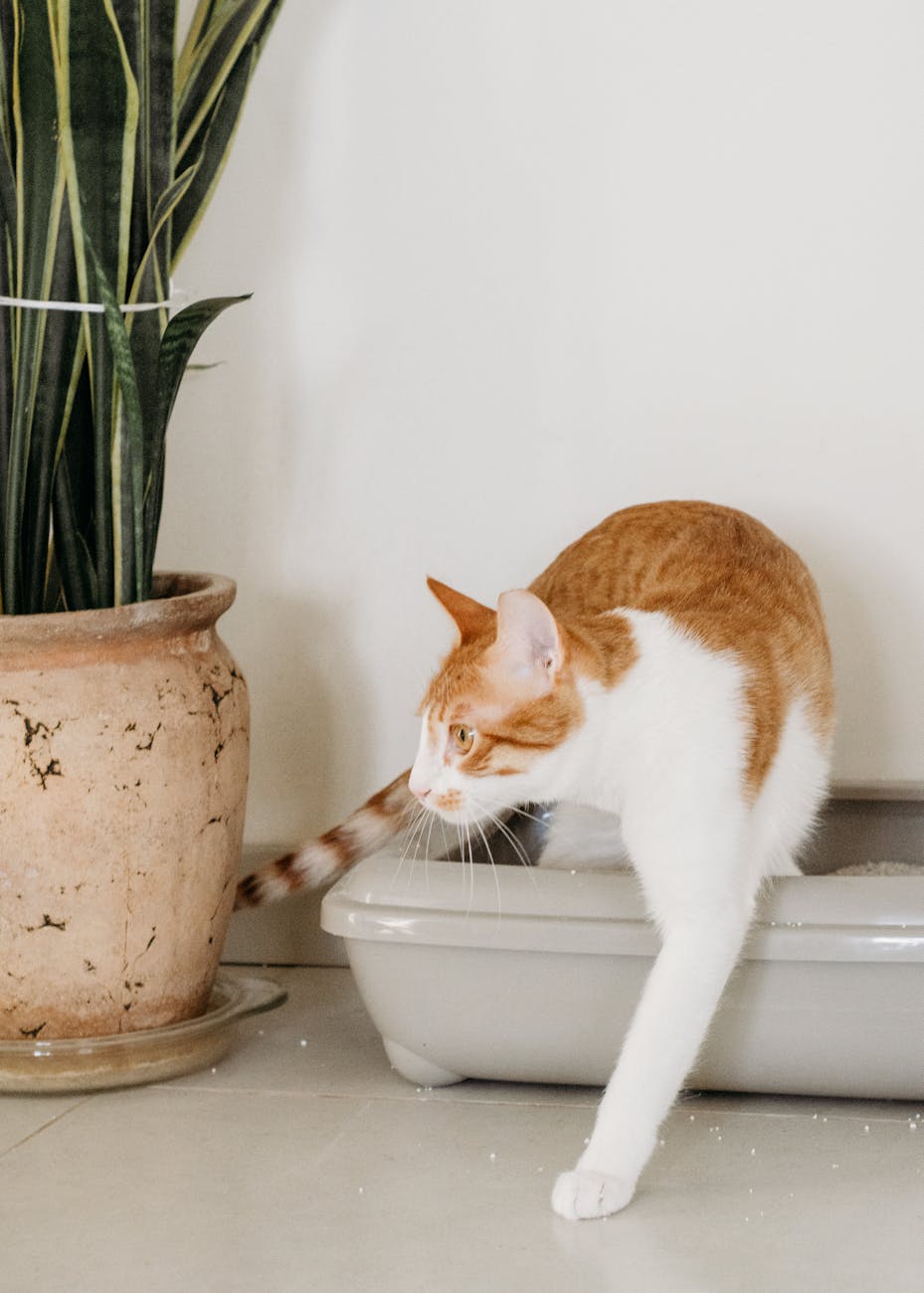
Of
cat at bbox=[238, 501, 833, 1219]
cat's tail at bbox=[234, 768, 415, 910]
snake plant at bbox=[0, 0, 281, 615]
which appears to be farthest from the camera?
cat's tail at bbox=[234, 768, 415, 910]

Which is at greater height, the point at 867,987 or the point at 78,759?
the point at 78,759

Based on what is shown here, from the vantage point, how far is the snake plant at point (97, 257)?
1.38 meters

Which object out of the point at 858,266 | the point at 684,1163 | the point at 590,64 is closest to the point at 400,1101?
the point at 684,1163

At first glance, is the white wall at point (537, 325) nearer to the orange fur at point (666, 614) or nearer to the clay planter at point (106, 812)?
the orange fur at point (666, 614)

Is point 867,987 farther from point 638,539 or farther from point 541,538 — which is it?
point 541,538

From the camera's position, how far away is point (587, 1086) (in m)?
1.42

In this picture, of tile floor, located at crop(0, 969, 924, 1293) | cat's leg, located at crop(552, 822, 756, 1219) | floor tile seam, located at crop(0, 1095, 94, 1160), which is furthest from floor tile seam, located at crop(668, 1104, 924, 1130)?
floor tile seam, located at crop(0, 1095, 94, 1160)

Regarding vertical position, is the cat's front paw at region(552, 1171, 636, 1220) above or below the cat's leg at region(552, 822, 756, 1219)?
below

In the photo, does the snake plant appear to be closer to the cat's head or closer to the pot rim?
the pot rim

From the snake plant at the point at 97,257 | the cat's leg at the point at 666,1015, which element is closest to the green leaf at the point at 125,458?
the snake plant at the point at 97,257

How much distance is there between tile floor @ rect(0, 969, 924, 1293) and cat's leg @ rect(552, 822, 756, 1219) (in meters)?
0.03

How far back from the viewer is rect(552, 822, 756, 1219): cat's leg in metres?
1.15

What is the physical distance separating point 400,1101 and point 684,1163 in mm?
283

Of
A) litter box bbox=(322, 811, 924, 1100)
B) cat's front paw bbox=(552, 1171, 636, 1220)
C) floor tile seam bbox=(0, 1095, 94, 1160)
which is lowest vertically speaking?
floor tile seam bbox=(0, 1095, 94, 1160)
